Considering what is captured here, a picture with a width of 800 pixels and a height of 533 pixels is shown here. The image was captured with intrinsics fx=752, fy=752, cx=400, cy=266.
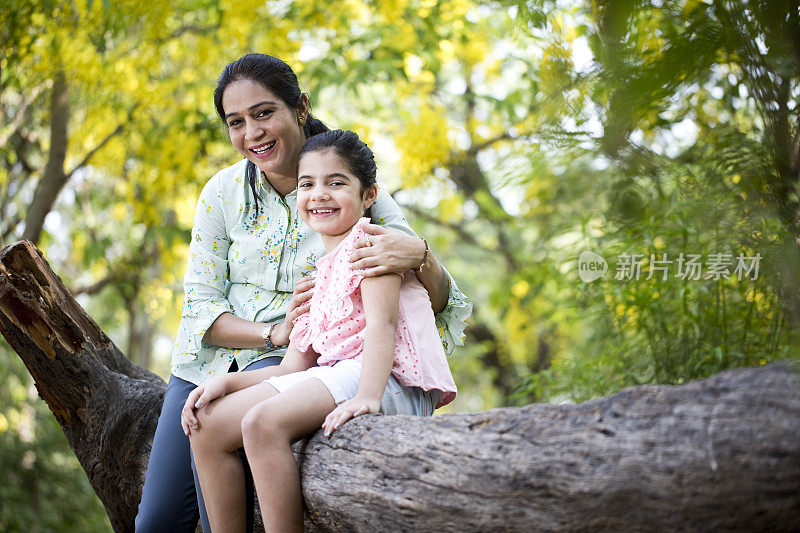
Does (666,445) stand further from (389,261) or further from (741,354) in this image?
(741,354)

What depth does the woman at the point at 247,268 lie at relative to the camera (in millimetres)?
2074

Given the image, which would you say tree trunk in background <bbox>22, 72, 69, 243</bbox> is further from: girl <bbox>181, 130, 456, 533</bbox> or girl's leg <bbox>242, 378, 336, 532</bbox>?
girl's leg <bbox>242, 378, 336, 532</bbox>

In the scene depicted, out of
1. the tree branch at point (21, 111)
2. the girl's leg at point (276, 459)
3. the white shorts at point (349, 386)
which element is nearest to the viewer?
the girl's leg at point (276, 459)

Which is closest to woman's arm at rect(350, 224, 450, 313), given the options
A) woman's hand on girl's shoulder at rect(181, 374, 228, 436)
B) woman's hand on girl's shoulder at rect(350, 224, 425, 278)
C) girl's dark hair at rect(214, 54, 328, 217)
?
woman's hand on girl's shoulder at rect(350, 224, 425, 278)

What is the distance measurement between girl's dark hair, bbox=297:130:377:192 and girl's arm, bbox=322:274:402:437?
33 centimetres

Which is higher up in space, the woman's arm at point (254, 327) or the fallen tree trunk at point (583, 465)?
the woman's arm at point (254, 327)

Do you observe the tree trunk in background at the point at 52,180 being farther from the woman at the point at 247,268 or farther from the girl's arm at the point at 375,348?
the girl's arm at the point at 375,348

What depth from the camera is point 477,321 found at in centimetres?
680

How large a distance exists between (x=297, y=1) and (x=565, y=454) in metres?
3.81

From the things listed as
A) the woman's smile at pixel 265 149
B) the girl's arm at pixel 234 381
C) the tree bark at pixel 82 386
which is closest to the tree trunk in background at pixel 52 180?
the tree bark at pixel 82 386

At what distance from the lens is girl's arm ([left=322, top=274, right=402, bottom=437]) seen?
1658mm

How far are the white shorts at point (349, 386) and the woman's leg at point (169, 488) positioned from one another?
46 centimetres

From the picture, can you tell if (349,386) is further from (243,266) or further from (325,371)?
(243,266)

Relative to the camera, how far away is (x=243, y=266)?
2.27 meters
